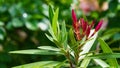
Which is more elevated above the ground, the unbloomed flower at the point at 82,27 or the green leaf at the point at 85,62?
the unbloomed flower at the point at 82,27

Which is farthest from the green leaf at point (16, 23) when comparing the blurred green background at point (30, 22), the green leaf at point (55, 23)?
the green leaf at point (55, 23)

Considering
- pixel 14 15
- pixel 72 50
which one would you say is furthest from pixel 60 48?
pixel 14 15

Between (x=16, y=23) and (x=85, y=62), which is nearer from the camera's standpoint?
(x=85, y=62)

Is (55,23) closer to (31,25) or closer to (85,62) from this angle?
(85,62)

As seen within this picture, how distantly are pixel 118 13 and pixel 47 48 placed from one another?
0.79m

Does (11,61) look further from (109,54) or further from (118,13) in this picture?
(109,54)

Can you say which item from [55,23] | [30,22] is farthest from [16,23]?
[55,23]

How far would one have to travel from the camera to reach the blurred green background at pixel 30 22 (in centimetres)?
150

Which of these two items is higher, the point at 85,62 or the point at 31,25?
the point at 31,25

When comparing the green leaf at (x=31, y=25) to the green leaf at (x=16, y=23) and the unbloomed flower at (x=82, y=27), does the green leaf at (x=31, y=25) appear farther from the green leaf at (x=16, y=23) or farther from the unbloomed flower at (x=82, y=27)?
the unbloomed flower at (x=82, y=27)

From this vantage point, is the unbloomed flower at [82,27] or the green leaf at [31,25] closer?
the unbloomed flower at [82,27]

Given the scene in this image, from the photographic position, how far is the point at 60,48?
0.89 meters

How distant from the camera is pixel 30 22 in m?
1.51

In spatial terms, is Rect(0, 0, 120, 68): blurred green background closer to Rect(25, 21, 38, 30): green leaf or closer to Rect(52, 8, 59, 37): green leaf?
Rect(25, 21, 38, 30): green leaf
